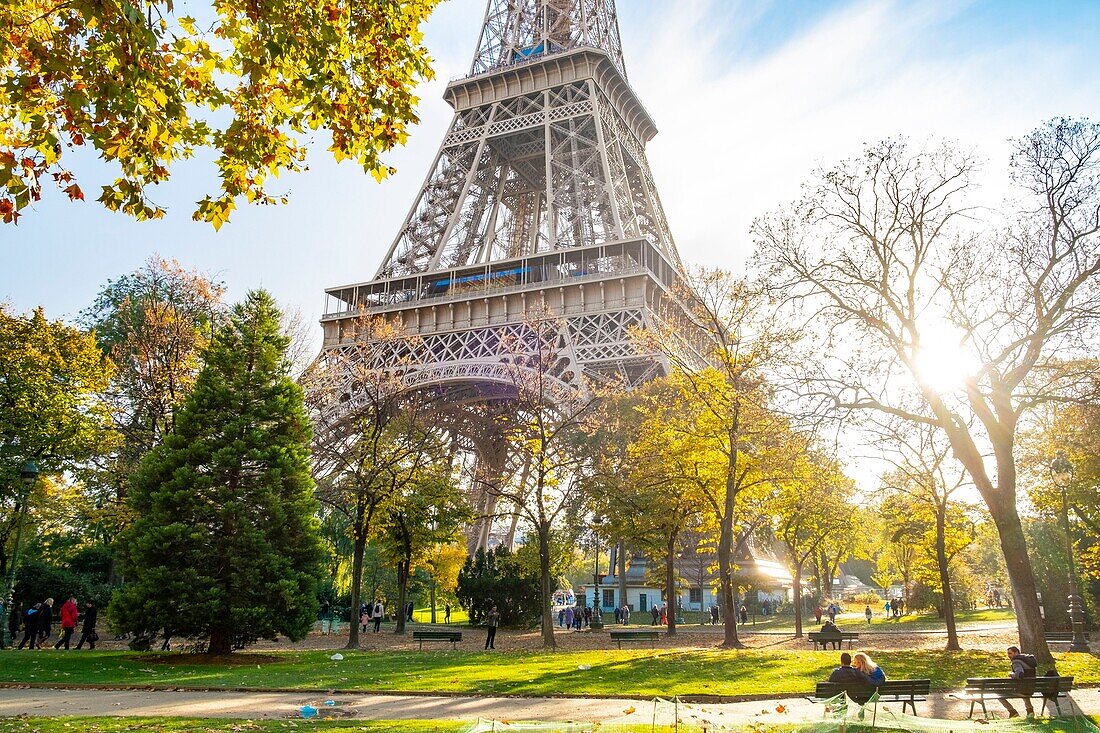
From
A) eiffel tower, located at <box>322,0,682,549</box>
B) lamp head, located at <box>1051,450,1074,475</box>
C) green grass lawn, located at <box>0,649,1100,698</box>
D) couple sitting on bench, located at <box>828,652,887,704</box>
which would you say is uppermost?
eiffel tower, located at <box>322,0,682,549</box>

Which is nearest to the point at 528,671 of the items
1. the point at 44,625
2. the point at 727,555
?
the point at 727,555

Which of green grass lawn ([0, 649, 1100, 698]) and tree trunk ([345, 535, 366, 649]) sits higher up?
tree trunk ([345, 535, 366, 649])

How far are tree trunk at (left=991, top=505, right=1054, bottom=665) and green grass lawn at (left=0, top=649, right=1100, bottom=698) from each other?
4.39ft

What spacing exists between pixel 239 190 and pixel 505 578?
2874cm

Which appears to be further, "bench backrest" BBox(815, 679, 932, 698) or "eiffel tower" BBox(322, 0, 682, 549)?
"eiffel tower" BBox(322, 0, 682, 549)

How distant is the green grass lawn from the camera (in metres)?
14.3

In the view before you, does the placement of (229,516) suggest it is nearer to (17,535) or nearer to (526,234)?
(17,535)

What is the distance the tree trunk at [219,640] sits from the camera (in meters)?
18.9

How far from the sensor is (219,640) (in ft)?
62.5

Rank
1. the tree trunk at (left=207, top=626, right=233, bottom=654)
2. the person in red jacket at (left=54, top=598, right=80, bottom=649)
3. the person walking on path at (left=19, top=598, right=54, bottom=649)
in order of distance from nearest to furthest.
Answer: the tree trunk at (left=207, top=626, right=233, bottom=654)
the person in red jacket at (left=54, top=598, right=80, bottom=649)
the person walking on path at (left=19, top=598, right=54, bottom=649)

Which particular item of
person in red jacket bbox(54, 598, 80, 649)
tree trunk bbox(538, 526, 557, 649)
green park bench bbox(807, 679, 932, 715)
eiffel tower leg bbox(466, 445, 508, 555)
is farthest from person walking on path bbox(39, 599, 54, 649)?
green park bench bbox(807, 679, 932, 715)

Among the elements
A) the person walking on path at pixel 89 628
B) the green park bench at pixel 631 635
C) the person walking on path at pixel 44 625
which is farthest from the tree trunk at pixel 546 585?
the person walking on path at pixel 44 625

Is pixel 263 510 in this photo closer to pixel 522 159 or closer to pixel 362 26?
pixel 362 26

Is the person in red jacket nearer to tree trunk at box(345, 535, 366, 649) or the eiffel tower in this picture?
tree trunk at box(345, 535, 366, 649)
